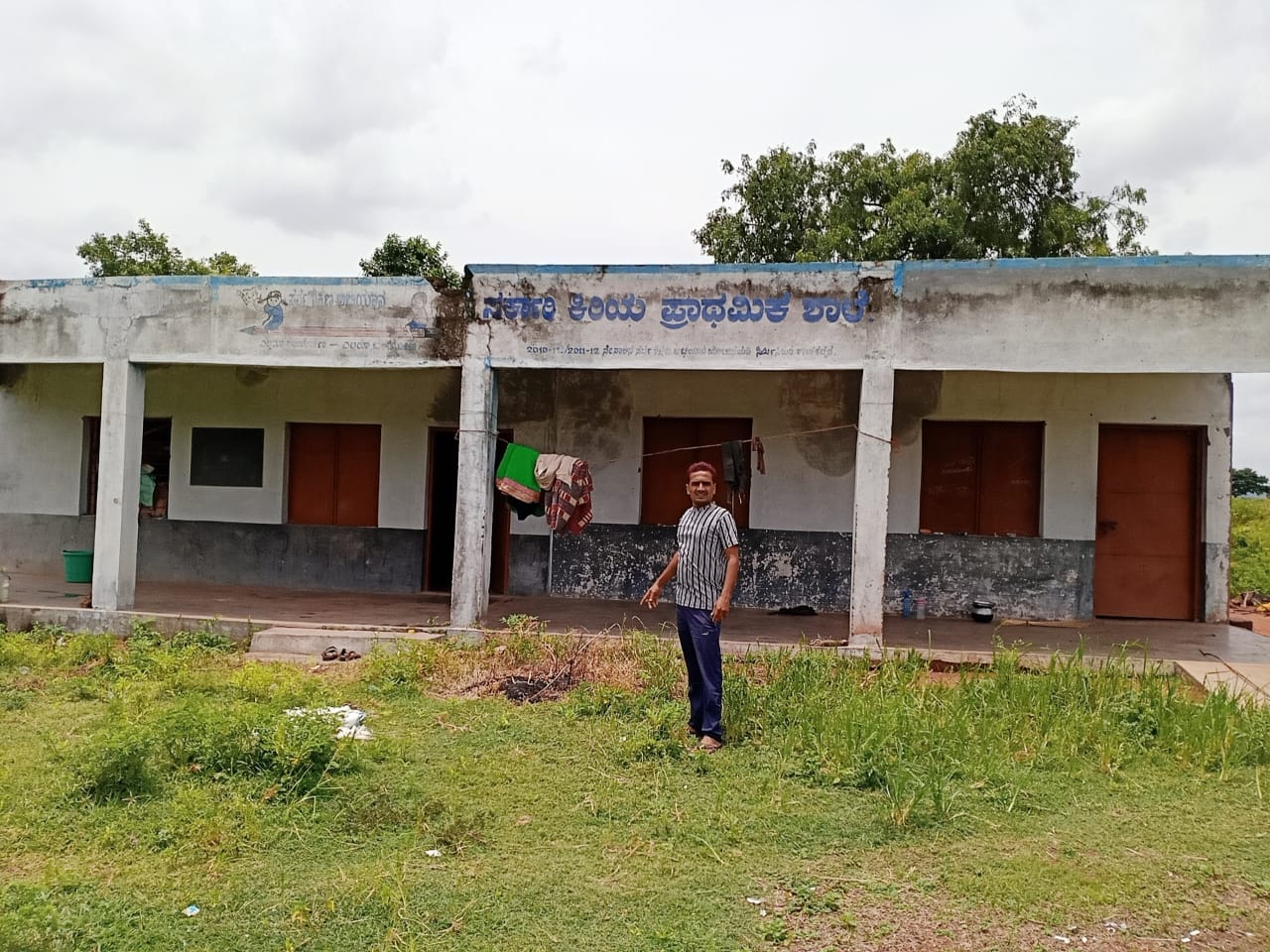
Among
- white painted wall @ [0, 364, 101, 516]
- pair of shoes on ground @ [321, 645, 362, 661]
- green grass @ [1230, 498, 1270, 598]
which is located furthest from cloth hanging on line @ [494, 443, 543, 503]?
green grass @ [1230, 498, 1270, 598]

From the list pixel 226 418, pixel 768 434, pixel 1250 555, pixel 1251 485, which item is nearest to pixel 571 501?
pixel 768 434

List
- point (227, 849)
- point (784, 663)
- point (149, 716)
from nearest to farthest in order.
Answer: point (227, 849) → point (149, 716) → point (784, 663)

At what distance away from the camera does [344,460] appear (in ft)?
41.9

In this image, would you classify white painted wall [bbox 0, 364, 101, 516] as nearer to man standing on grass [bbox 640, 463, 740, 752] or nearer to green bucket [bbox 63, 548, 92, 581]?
green bucket [bbox 63, 548, 92, 581]

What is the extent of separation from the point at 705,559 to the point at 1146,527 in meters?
7.52

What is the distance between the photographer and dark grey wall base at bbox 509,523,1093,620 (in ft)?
36.5

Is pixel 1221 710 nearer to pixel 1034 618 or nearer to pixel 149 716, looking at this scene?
pixel 1034 618

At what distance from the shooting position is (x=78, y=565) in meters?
11.7

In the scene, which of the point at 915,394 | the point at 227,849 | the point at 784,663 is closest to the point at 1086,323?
the point at 915,394

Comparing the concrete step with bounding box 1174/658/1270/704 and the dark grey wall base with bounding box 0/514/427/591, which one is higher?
the dark grey wall base with bounding box 0/514/427/591

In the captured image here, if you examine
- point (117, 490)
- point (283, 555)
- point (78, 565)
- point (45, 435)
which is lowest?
point (78, 565)

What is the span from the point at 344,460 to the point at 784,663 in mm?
7155

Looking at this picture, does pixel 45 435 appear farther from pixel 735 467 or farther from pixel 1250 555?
pixel 1250 555

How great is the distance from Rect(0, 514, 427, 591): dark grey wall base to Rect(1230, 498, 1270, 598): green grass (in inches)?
466
